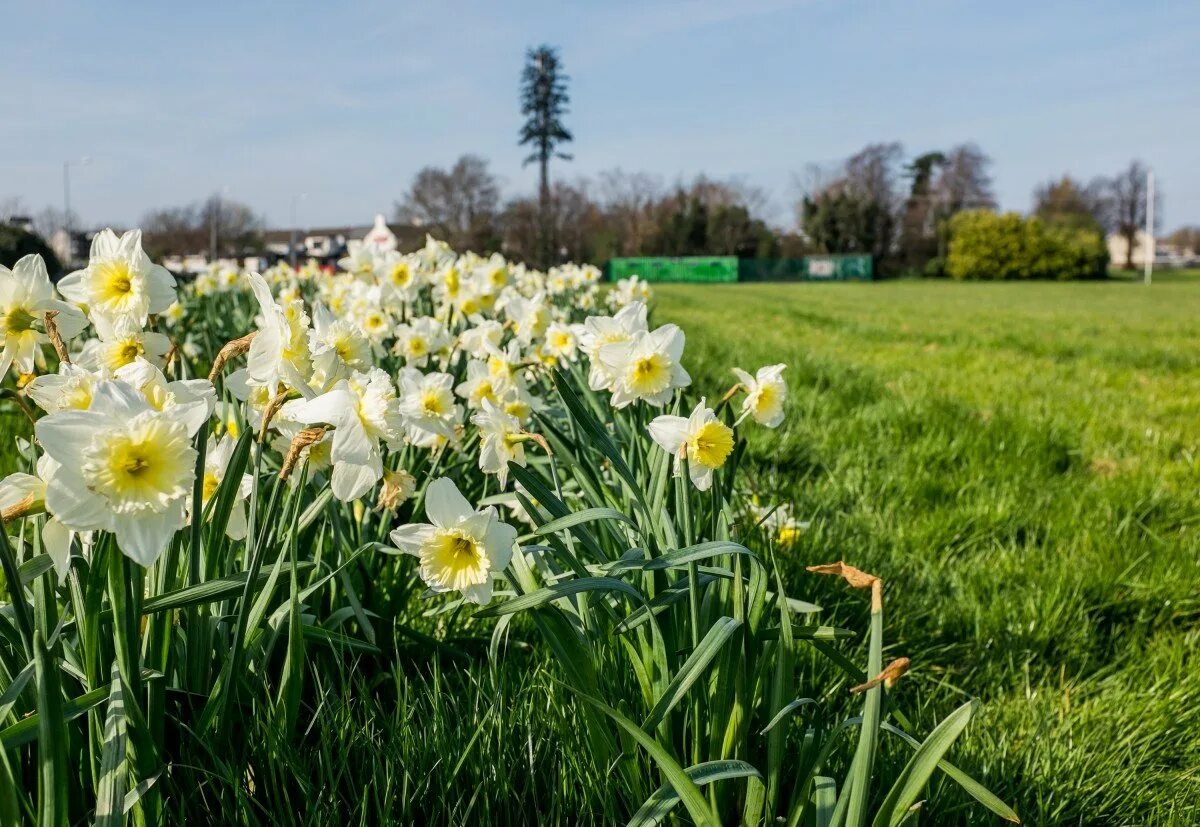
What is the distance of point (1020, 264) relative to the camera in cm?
4369

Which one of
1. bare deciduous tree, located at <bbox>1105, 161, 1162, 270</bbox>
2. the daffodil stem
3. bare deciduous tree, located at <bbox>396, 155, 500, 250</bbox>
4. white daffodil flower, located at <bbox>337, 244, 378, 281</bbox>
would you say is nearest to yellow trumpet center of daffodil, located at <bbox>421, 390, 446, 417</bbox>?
the daffodil stem

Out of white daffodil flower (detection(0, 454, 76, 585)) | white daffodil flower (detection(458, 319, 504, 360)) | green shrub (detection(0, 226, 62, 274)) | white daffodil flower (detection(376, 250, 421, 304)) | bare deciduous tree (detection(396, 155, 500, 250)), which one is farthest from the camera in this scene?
bare deciduous tree (detection(396, 155, 500, 250))

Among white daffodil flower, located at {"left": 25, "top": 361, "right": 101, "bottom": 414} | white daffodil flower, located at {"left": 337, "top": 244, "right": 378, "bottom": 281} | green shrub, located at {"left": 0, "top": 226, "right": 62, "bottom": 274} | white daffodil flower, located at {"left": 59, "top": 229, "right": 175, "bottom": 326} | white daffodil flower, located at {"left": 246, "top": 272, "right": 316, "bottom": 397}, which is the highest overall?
green shrub, located at {"left": 0, "top": 226, "right": 62, "bottom": 274}

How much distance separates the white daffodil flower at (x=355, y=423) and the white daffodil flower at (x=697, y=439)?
16.3 inches

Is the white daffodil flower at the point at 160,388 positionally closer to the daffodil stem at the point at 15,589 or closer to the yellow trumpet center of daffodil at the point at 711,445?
the daffodil stem at the point at 15,589

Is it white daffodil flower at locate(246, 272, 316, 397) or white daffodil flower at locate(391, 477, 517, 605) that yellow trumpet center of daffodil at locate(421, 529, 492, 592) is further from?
white daffodil flower at locate(246, 272, 316, 397)

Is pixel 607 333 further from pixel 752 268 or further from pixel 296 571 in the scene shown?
pixel 752 268

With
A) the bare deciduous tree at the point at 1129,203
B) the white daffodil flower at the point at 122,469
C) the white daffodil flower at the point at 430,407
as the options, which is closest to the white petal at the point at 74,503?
the white daffodil flower at the point at 122,469

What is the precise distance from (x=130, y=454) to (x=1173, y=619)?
2434 mm

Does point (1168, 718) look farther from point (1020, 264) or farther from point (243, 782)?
point (1020, 264)

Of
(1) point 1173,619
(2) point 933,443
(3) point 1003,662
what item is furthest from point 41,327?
(2) point 933,443

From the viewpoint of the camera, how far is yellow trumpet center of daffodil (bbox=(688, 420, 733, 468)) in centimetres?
134

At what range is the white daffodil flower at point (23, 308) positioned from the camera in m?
1.13

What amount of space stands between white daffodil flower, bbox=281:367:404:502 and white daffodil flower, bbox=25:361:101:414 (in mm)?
208
